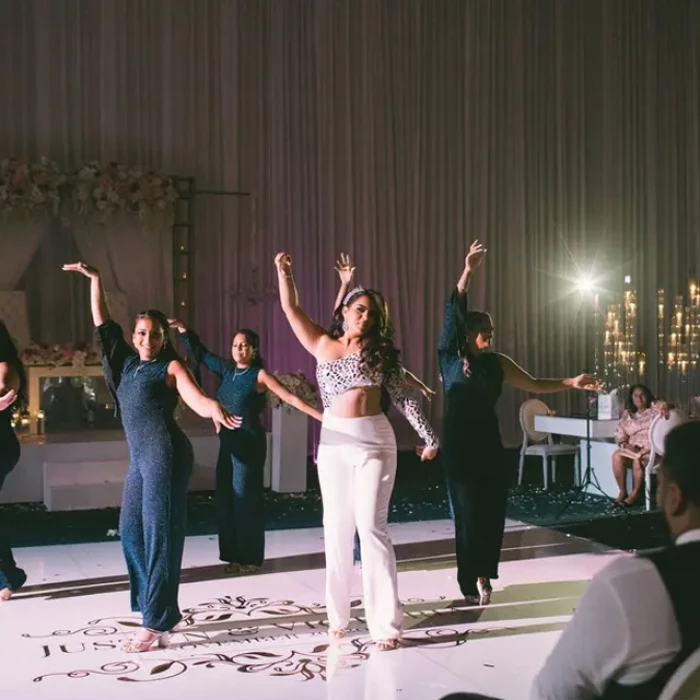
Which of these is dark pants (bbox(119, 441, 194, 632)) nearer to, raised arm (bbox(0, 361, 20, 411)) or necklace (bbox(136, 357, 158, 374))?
necklace (bbox(136, 357, 158, 374))

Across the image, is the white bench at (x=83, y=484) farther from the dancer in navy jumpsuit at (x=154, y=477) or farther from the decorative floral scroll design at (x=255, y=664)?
the decorative floral scroll design at (x=255, y=664)

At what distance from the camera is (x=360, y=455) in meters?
4.45

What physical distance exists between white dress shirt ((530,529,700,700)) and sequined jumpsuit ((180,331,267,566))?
450 cm

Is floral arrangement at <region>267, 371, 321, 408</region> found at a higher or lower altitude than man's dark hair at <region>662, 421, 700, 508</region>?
lower

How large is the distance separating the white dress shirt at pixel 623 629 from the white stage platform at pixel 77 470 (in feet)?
23.8

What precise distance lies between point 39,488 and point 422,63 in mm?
7317

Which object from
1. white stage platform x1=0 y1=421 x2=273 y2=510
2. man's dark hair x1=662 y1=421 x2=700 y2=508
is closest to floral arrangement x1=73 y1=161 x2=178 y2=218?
white stage platform x1=0 y1=421 x2=273 y2=510

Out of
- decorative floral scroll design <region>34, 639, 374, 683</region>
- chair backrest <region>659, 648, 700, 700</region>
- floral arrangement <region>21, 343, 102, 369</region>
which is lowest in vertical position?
decorative floral scroll design <region>34, 639, 374, 683</region>

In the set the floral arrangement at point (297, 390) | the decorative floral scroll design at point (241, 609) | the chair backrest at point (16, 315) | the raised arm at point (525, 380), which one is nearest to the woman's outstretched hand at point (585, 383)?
the raised arm at point (525, 380)

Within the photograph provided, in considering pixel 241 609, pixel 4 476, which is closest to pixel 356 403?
pixel 241 609

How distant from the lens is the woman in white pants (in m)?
4.44

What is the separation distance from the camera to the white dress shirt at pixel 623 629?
1.58 metres

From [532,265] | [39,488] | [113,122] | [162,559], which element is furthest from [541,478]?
[162,559]

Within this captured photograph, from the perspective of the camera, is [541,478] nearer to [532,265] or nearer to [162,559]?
[532,265]
